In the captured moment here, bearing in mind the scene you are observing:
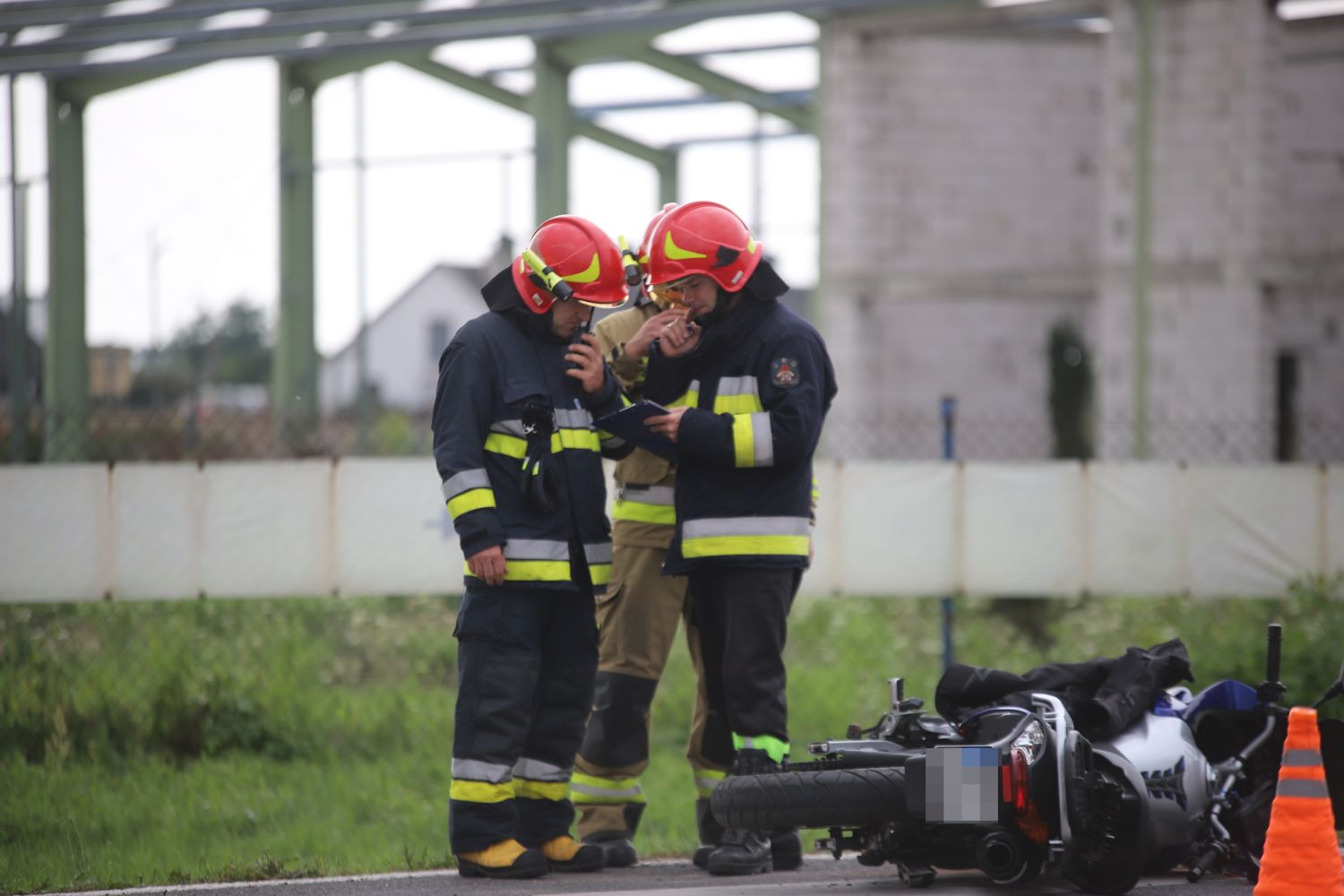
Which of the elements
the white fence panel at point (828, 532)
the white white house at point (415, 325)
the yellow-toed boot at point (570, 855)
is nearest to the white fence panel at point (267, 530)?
the white fence panel at point (828, 532)

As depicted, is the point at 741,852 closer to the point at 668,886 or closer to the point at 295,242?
the point at 668,886

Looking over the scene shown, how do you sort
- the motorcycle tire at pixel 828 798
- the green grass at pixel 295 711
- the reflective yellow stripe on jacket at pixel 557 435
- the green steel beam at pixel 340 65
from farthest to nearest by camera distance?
1. the green steel beam at pixel 340 65
2. the green grass at pixel 295 711
3. the reflective yellow stripe on jacket at pixel 557 435
4. the motorcycle tire at pixel 828 798

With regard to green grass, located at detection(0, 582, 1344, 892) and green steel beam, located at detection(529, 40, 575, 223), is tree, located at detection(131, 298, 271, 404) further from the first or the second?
green grass, located at detection(0, 582, 1344, 892)

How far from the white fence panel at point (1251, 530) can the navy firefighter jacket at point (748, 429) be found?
440 cm

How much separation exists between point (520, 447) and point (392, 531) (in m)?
3.55

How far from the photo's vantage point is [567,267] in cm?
556

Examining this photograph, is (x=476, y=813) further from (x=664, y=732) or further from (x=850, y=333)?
(x=850, y=333)

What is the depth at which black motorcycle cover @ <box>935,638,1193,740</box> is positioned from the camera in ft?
16.9

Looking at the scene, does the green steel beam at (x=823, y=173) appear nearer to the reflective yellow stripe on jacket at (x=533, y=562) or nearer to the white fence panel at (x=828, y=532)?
the white fence panel at (x=828, y=532)

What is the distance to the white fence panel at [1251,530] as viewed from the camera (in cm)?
937

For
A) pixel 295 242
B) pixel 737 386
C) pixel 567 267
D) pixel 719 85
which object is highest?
pixel 719 85

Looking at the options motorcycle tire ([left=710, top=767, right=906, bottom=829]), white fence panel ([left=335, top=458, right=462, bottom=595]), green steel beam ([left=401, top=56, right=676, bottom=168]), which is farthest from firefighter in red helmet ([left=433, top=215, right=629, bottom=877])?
green steel beam ([left=401, top=56, right=676, bottom=168])

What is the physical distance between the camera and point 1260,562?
30.9ft

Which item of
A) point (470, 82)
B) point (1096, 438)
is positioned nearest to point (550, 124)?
point (470, 82)
